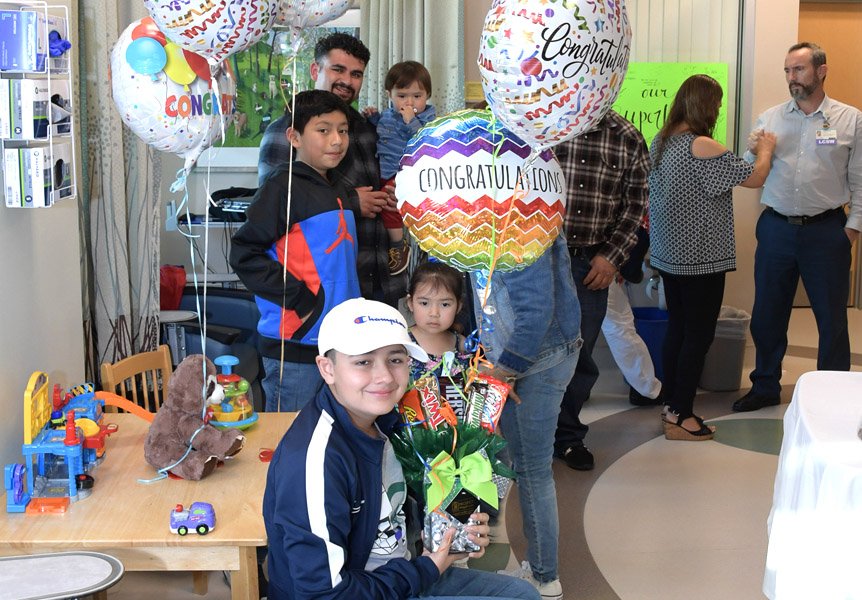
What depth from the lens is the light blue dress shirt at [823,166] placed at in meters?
4.35

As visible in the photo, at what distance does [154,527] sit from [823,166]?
3.48 m

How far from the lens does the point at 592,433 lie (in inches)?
169

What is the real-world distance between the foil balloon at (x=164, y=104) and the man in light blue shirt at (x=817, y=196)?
9.89 feet

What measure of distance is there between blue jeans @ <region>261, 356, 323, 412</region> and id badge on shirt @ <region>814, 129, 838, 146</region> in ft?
8.99

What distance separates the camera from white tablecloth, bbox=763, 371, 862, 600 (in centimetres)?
197

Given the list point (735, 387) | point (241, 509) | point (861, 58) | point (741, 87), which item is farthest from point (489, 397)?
point (861, 58)

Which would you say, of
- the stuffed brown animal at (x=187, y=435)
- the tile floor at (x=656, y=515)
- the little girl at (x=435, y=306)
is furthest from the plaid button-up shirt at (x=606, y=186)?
the stuffed brown animal at (x=187, y=435)

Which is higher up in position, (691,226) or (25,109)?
(25,109)

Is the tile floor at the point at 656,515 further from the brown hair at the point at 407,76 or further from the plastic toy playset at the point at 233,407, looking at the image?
the brown hair at the point at 407,76

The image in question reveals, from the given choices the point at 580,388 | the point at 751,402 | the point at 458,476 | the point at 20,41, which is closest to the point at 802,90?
the point at 751,402

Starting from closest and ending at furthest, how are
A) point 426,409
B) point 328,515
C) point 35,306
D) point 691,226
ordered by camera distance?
point 328,515
point 426,409
point 35,306
point 691,226

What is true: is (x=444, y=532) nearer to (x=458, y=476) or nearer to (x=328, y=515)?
(x=458, y=476)

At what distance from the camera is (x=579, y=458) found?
3840mm

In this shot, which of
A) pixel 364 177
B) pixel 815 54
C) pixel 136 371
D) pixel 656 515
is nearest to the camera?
pixel 136 371
